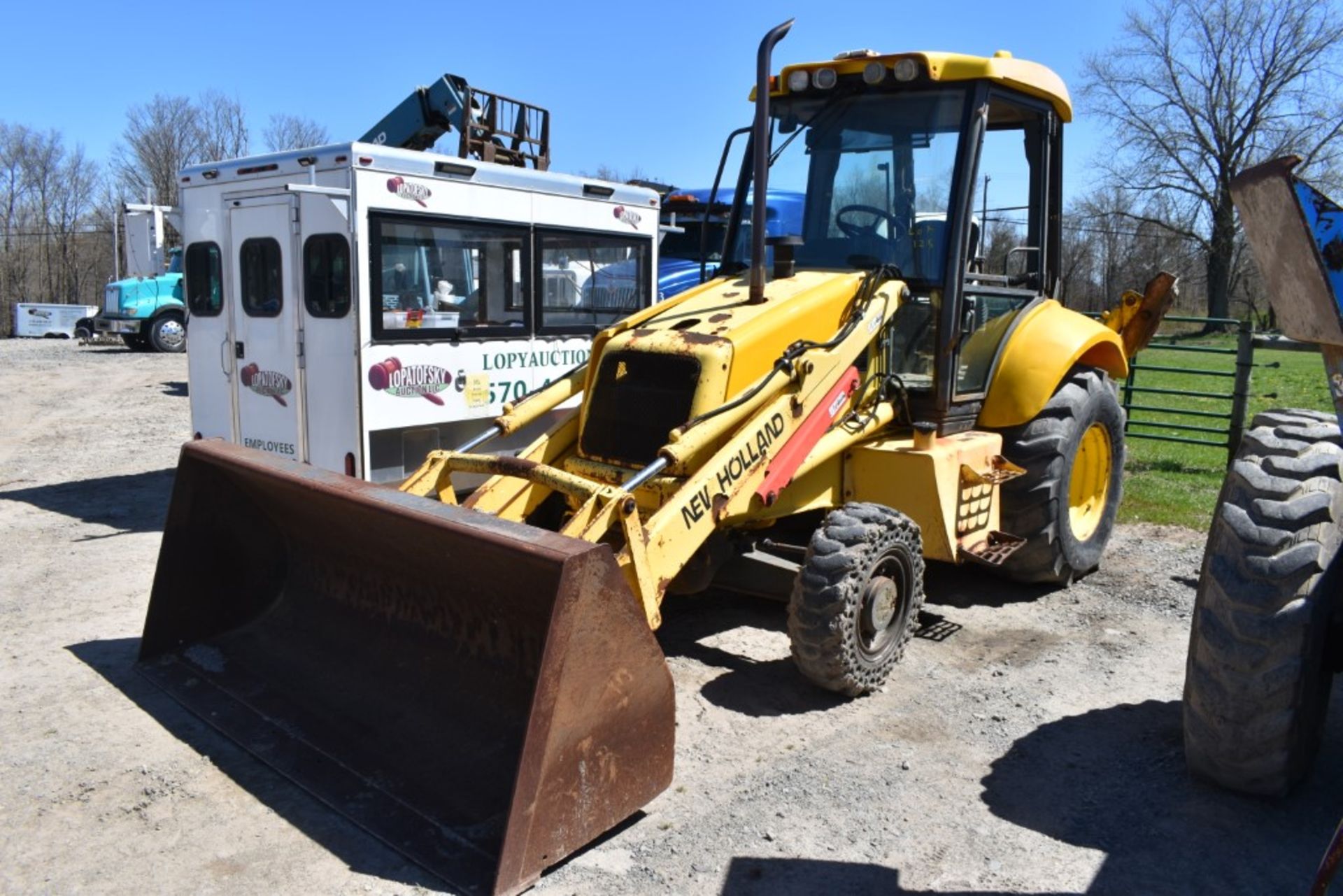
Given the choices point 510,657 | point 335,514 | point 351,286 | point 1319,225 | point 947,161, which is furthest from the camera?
point 351,286

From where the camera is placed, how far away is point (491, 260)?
8477 millimetres

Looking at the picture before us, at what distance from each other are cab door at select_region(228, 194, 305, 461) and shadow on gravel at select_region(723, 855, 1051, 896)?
5.54 metres

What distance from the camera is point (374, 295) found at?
7531 millimetres

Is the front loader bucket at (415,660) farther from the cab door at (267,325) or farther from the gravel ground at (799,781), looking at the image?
the cab door at (267,325)

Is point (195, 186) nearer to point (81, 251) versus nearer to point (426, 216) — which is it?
point (426, 216)

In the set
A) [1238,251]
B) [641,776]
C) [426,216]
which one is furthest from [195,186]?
[1238,251]

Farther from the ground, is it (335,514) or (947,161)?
(947,161)

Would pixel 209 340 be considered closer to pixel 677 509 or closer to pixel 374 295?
pixel 374 295

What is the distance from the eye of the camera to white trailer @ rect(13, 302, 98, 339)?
28.7m

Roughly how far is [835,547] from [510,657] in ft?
4.69

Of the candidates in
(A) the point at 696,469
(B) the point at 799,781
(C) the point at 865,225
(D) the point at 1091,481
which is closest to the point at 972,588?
(D) the point at 1091,481

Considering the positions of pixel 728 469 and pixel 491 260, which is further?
pixel 491 260

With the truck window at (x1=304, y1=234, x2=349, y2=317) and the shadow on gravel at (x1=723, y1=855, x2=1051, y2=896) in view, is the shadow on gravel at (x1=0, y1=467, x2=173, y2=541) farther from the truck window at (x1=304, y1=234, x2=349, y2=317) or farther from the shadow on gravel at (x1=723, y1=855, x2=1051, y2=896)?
the shadow on gravel at (x1=723, y1=855, x2=1051, y2=896)

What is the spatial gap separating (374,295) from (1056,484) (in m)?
4.64
